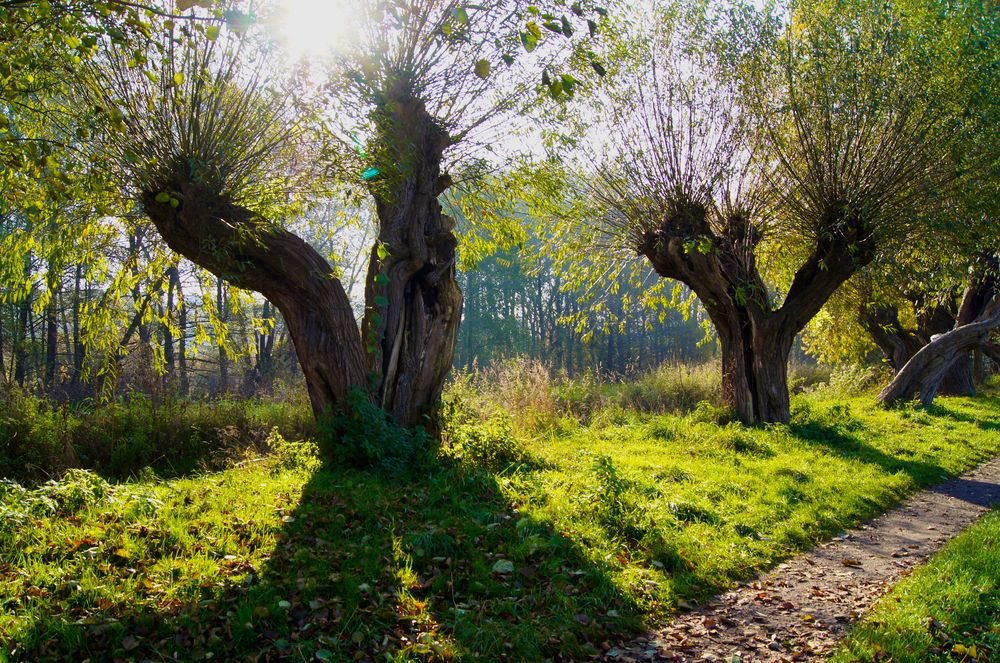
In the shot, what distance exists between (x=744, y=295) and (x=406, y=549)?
28.8 ft

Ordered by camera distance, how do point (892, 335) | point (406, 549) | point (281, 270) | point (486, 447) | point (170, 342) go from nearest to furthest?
point (406, 549) < point (281, 270) < point (486, 447) < point (170, 342) < point (892, 335)

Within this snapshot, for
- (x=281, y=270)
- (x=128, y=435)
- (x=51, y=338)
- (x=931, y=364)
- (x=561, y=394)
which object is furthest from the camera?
(x=51, y=338)

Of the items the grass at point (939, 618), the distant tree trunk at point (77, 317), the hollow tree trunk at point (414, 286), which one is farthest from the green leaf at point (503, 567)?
the distant tree trunk at point (77, 317)

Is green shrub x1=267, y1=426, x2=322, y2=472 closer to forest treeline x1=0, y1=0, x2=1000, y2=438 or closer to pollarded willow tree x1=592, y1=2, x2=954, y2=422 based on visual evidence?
forest treeline x1=0, y1=0, x2=1000, y2=438

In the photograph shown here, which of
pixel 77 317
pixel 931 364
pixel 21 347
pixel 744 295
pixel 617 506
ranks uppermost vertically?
pixel 77 317

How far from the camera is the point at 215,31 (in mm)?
3719

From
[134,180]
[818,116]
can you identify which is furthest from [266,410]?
[818,116]

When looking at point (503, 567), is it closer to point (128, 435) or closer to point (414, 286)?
point (414, 286)

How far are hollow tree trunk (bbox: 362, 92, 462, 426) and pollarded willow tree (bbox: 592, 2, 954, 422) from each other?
4465 mm

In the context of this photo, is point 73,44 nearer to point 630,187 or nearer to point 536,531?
point 536,531

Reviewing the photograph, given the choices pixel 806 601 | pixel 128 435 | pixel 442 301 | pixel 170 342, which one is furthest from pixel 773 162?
pixel 170 342

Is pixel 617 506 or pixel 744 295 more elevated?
pixel 744 295

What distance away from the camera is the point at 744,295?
38.3 ft

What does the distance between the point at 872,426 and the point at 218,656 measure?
42.4 feet
